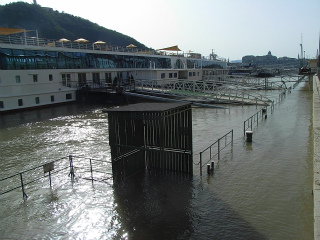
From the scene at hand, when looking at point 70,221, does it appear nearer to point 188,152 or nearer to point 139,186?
point 139,186

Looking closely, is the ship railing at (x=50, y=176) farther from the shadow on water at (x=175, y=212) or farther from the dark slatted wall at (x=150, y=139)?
the shadow on water at (x=175, y=212)

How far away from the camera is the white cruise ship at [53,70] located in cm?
2825

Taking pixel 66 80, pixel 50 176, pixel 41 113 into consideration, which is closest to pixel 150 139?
pixel 50 176

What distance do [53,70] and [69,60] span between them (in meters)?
3.28

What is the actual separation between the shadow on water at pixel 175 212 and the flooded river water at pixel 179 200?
0.09 feet

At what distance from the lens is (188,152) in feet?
35.9

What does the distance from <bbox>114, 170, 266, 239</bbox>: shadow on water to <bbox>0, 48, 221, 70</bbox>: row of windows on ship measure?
2437 cm

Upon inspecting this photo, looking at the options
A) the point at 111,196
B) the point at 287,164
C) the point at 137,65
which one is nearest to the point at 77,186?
the point at 111,196

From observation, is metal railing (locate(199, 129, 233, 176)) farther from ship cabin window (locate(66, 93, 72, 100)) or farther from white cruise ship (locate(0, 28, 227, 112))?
ship cabin window (locate(66, 93, 72, 100))

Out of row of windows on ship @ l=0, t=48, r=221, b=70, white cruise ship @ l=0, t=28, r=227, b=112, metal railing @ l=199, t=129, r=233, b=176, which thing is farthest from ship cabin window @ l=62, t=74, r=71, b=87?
metal railing @ l=199, t=129, r=233, b=176

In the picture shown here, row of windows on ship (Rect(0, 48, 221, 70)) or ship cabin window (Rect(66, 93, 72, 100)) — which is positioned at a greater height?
row of windows on ship (Rect(0, 48, 221, 70))

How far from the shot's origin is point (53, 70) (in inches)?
1273

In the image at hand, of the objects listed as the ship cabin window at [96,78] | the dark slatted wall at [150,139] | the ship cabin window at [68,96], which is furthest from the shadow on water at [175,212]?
the ship cabin window at [96,78]

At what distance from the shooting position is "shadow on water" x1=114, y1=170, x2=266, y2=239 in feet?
24.1
